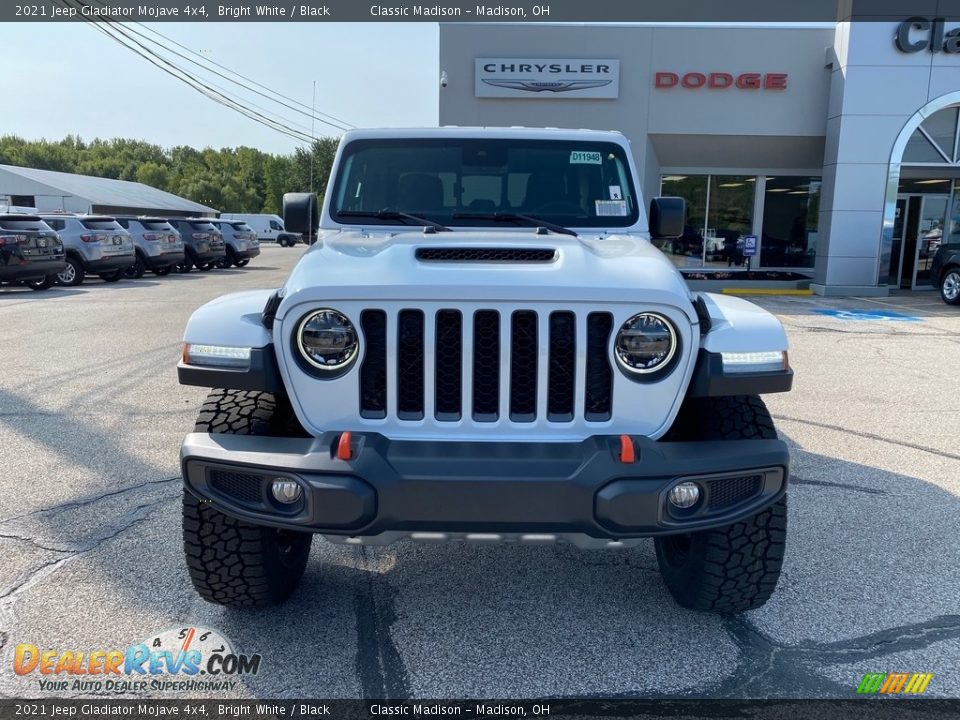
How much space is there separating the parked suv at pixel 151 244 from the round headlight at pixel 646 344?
1949 centimetres

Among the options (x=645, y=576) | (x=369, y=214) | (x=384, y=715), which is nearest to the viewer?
(x=384, y=715)

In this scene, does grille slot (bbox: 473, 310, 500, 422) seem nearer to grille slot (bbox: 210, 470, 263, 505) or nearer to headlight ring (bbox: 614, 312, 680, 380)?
headlight ring (bbox: 614, 312, 680, 380)

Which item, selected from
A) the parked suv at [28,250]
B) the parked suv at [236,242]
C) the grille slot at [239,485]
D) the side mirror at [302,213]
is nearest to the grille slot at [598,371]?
the grille slot at [239,485]

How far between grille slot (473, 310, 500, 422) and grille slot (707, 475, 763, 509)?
76 centimetres

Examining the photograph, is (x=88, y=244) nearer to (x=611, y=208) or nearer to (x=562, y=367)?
(x=611, y=208)

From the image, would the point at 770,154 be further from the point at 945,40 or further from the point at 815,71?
the point at 945,40

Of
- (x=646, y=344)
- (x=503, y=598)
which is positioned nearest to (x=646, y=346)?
(x=646, y=344)

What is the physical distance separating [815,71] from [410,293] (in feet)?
58.3

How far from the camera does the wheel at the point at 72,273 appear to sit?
56.7 ft

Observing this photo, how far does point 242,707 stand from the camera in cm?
251

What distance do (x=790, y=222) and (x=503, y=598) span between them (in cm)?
1961

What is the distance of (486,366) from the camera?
2582 mm

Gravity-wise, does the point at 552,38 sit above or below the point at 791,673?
above

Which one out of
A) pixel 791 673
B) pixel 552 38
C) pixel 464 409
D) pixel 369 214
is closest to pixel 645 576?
pixel 791 673
